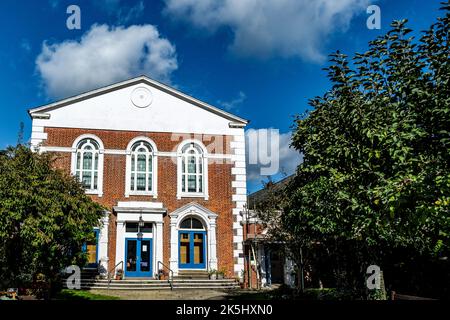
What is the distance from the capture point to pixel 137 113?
2248 cm

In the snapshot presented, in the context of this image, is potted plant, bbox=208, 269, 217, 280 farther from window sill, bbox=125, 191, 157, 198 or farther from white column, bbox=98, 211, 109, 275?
white column, bbox=98, 211, 109, 275

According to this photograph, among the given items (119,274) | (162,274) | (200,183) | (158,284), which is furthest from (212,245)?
(119,274)

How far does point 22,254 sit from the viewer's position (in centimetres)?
1221

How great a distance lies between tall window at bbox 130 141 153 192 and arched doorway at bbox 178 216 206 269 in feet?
8.46

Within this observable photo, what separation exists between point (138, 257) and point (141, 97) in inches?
313

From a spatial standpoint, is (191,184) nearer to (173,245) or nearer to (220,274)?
(173,245)

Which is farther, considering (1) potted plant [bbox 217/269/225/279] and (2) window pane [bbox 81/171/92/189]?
(2) window pane [bbox 81/171/92/189]

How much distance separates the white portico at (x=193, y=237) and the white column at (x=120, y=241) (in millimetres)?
2244

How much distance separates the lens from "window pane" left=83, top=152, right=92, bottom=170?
70.5 ft

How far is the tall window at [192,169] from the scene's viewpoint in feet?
73.5

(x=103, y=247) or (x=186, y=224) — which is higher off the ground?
(x=186, y=224)

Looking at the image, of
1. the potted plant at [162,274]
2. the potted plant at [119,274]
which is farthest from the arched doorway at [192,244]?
the potted plant at [119,274]

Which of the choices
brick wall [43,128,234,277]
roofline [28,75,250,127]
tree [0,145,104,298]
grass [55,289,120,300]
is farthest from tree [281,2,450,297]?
roofline [28,75,250,127]
